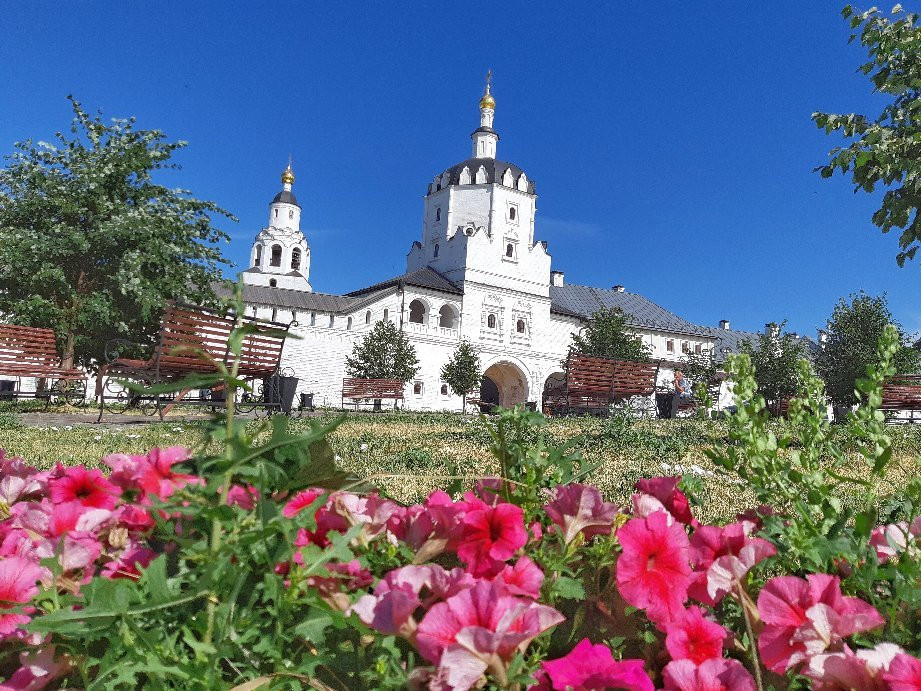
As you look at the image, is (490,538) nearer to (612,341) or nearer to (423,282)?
(612,341)

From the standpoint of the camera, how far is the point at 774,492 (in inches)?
40.7

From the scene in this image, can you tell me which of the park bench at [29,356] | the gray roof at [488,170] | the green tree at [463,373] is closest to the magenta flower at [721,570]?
the park bench at [29,356]

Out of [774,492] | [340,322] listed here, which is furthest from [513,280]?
[774,492]

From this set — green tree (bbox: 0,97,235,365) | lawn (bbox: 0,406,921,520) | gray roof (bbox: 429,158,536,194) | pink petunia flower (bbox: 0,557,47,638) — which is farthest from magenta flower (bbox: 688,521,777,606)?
gray roof (bbox: 429,158,536,194)

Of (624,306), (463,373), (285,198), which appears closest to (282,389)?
(463,373)

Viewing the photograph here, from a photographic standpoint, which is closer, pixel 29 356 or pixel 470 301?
pixel 29 356

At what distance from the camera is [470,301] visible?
5088 centimetres

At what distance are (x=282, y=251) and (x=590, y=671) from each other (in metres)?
65.2

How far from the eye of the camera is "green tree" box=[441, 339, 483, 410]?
45219 mm

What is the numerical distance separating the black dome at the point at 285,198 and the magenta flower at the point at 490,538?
68059 millimetres

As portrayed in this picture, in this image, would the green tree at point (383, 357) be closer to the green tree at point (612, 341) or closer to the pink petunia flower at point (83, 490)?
the green tree at point (612, 341)

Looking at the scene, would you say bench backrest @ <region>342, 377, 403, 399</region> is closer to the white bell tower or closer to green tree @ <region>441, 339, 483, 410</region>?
green tree @ <region>441, 339, 483, 410</region>

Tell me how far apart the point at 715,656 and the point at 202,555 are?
1.52 feet

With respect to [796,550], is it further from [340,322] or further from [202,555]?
[340,322]
